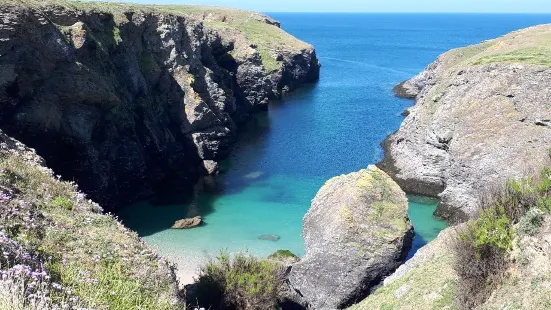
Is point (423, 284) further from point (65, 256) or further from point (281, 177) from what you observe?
point (281, 177)

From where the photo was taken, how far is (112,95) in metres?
40.3

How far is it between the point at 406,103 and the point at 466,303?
7291cm

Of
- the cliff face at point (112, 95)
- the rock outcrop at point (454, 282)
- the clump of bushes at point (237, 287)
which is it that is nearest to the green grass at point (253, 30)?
the cliff face at point (112, 95)

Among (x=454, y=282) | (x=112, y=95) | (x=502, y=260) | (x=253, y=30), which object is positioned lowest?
(x=454, y=282)

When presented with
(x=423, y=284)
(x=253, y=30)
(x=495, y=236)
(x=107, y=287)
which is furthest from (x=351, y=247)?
(x=253, y=30)

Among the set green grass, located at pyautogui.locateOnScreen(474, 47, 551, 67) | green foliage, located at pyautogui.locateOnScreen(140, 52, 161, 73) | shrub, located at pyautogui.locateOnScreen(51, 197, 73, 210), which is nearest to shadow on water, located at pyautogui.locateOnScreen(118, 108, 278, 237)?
green foliage, located at pyautogui.locateOnScreen(140, 52, 161, 73)

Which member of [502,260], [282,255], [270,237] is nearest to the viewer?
[502,260]

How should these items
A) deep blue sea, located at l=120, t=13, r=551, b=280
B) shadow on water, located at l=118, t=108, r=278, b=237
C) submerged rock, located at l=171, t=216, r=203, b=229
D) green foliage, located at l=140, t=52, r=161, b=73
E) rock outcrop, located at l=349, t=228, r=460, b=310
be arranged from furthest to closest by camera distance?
green foliage, located at l=140, t=52, r=161, b=73
shadow on water, located at l=118, t=108, r=278, b=237
submerged rock, located at l=171, t=216, r=203, b=229
deep blue sea, located at l=120, t=13, r=551, b=280
rock outcrop, located at l=349, t=228, r=460, b=310

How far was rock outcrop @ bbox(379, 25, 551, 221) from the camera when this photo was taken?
127ft

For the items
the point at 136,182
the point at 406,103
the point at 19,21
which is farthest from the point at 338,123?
the point at 19,21

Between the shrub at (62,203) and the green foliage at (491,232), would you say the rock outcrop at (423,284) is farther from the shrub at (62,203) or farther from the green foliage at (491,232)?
the shrub at (62,203)

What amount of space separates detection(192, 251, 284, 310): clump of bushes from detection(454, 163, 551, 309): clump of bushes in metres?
8.96

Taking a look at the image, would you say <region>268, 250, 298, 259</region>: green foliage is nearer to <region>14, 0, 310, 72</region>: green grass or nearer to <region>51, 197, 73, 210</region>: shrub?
<region>51, 197, 73, 210</region>: shrub

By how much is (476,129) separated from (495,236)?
87.7ft
